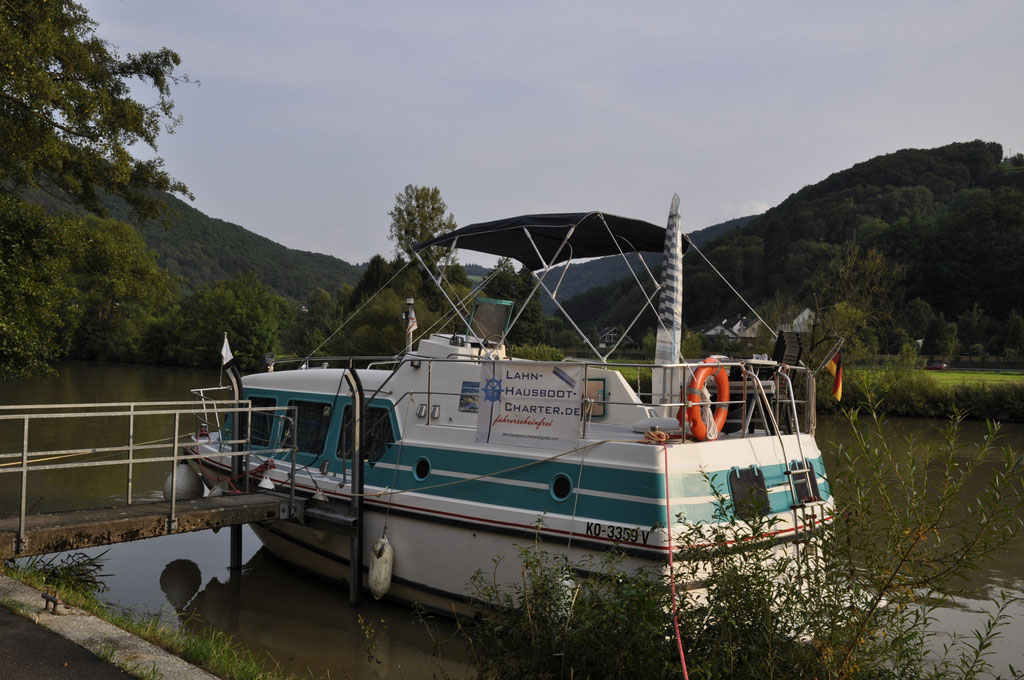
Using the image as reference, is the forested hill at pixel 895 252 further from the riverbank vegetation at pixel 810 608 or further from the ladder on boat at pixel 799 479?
the riverbank vegetation at pixel 810 608

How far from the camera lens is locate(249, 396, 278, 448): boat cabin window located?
1135 centimetres

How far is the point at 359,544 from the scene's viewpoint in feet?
30.3

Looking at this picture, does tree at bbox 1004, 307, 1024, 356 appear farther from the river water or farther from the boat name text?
the boat name text

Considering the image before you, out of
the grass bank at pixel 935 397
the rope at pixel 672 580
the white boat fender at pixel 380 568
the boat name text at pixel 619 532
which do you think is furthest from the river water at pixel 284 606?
the grass bank at pixel 935 397

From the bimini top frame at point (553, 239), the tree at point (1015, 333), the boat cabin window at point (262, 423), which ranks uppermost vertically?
the tree at point (1015, 333)

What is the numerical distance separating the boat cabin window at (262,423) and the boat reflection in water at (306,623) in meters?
1.80

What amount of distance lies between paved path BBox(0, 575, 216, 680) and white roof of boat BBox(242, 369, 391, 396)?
15.1 feet

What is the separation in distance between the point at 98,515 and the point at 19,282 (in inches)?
310

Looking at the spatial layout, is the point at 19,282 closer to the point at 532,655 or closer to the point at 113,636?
the point at 113,636

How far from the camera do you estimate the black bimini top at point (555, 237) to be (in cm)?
956

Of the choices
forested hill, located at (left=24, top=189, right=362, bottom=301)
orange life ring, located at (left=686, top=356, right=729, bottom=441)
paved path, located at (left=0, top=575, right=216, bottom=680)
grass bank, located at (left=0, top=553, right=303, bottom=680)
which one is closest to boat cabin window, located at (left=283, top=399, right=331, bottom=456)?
grass bank, located at (left=0, top=553, right=303, bottom=680)

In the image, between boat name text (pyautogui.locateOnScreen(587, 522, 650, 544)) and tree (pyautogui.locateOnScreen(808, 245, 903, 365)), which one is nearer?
boat name text (pyautogui.locateOnScreen(587, 522, 650, 544))

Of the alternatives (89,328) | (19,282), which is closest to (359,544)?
(19,282)

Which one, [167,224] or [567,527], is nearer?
[567,527]
